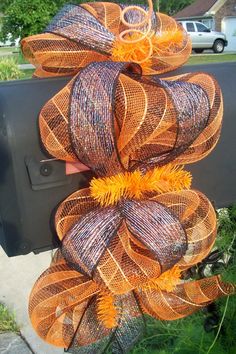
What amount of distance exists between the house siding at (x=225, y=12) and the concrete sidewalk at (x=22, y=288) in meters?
40.1

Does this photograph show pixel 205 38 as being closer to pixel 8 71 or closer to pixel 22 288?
pixel 8 71

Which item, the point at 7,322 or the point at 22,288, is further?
the point at 22,288

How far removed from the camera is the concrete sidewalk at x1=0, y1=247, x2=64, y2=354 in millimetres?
3312

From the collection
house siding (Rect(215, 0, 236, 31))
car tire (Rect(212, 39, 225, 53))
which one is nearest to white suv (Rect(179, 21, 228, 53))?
car tire (Rect(212, 39, 225, 53))

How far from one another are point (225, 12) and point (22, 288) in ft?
137

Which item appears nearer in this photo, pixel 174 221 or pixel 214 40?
pixel 174 221

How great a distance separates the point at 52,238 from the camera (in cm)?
114

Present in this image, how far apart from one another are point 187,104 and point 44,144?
0.93 ft

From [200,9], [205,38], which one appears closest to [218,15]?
[200,9]

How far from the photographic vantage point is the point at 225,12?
42500 mm

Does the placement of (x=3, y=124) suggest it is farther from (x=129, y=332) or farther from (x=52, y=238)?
(x=129, y=332)

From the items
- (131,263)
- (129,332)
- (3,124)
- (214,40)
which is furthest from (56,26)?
(214,40)

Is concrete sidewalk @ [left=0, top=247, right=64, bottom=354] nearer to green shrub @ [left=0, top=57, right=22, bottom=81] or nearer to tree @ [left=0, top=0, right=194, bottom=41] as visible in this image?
green shrub @ [left=0, top=57, right=22, bottom=81]

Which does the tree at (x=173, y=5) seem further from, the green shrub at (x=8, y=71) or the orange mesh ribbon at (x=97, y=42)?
the orange mesh ribbon at (x=97, y=42)
